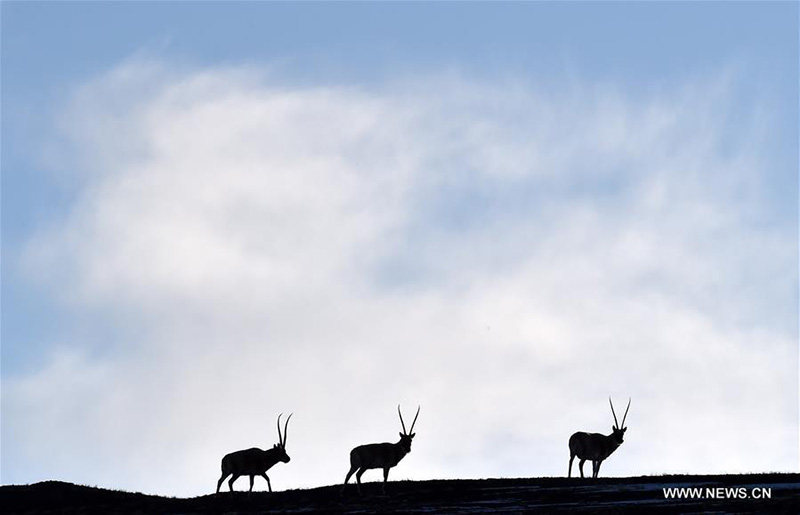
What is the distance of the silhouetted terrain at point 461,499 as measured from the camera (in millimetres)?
39656

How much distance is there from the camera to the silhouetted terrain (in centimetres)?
3966

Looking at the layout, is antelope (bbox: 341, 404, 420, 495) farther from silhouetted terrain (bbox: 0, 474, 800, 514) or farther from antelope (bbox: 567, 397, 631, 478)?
antelope (bbox: 567, 397, 631, 478)

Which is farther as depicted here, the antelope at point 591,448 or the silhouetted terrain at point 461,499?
the antelope at point 591,448

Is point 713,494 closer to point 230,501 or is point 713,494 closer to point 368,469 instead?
point 368,469

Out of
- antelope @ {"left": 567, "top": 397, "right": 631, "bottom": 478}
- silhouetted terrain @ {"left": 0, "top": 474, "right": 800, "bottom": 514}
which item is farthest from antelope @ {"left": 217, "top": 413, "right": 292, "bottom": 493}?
antelope @ {"left": 567, "top": 397, "right": 631, "bottom": 478}

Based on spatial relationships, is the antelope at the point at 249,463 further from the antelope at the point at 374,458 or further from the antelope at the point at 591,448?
the antelope at the point at 591,448

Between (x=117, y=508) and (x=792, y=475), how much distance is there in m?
23.6

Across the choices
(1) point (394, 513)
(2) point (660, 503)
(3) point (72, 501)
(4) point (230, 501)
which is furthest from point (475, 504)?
(3) point (72, 501)

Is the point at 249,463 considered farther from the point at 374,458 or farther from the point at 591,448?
the point at 591,448

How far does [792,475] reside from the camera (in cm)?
4638

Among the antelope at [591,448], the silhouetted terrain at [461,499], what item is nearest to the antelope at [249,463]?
the silhouetted terrain at [461,499]

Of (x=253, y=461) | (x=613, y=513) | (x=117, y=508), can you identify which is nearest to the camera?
(x=613, y=513)

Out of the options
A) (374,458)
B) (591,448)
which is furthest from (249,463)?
(591,448)

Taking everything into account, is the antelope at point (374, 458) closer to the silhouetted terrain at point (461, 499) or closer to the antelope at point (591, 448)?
the silhouetted terrain at point (461, 499)
